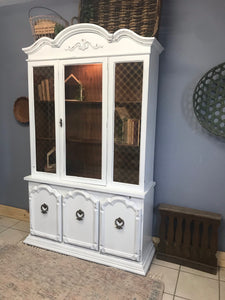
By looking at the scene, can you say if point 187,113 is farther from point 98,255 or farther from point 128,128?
point 98,255

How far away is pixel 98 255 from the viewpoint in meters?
2.21

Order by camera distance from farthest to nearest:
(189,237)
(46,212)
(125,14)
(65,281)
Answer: (46,212)
(189,237)
(125,14)
(65,281)

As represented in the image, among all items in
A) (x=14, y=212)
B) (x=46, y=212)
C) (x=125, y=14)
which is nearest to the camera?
(x=125, y=14)

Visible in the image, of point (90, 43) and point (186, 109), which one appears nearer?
point (90, 43)

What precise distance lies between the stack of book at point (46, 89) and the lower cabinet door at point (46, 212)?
33.4 inches

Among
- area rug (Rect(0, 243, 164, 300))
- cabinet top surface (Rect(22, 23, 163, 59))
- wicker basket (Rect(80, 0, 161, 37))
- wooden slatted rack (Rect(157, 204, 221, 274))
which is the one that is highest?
wicker basket (Rect(80, 0, 161, 37))

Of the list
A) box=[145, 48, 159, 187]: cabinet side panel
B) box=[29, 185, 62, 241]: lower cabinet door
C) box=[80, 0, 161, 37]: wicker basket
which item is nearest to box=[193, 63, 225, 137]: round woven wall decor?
box=[145, 48, 159, 187]: cabinet side panel

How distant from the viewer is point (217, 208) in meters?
2.21

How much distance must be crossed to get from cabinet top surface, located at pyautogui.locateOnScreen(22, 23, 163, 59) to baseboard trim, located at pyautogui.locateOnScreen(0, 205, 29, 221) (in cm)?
188

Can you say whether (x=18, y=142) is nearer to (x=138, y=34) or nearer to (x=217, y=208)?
(x=138, y=34)

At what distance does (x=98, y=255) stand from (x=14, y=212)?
4.76 ft

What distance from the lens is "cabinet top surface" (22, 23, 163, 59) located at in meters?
1.87

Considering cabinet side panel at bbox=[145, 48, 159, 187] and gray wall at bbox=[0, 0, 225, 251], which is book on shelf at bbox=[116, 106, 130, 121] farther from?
gray wall at bbox=[0, 0, 225, 251]

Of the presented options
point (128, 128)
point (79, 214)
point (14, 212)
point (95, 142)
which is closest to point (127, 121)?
point (128, 128)
